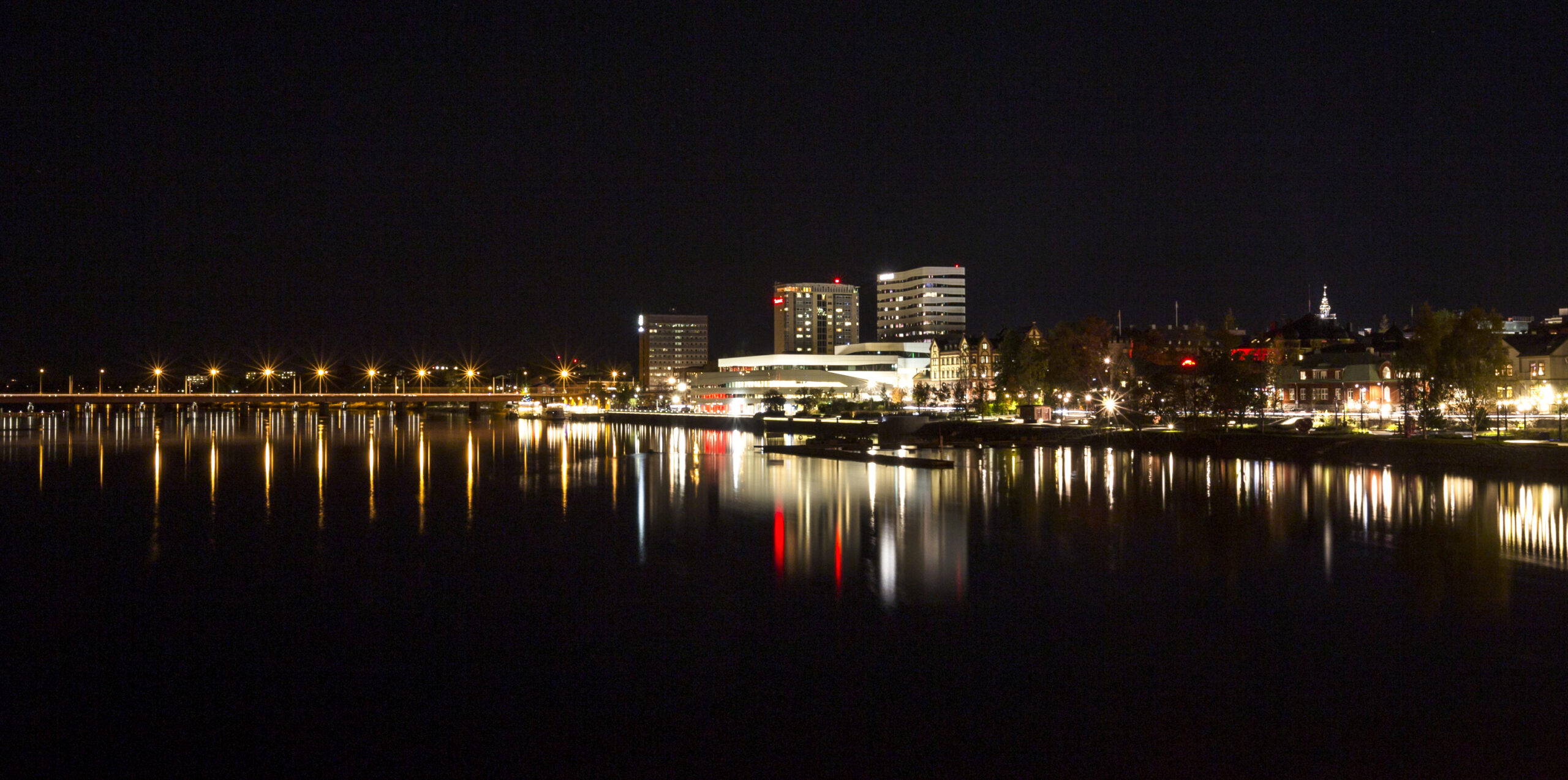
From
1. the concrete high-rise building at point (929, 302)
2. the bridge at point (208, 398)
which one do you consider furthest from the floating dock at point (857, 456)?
the concrete high-rise building at point (929, 302)

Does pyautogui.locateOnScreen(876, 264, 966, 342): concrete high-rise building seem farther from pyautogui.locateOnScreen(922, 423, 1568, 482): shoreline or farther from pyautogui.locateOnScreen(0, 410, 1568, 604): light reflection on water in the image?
pyautogui.locateOnScreen(0, 410, 1568, 604): light reflection on water

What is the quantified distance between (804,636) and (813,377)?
9248 cm

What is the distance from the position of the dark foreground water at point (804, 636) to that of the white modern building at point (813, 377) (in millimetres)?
73780

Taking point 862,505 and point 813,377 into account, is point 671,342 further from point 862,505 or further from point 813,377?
point 862,505

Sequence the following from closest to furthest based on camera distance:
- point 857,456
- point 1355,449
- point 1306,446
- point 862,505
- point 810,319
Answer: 1. point 862,505
2. point 1355,449
3. point 1306,446
4. point 857,456
5. point 810,319

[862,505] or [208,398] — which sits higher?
[208,398]

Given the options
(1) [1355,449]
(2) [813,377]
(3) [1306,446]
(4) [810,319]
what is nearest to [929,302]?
(4) [810,319]

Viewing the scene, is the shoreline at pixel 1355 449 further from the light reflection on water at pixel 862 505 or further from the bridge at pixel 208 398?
the bridge at pixel 208 398

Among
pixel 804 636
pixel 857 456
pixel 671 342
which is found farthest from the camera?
pixel 671 342

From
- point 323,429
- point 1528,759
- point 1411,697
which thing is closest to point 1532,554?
point 1411,697

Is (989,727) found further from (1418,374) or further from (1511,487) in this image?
(1418,374)

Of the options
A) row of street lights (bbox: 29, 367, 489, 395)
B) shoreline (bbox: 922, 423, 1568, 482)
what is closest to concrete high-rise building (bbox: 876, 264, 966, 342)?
row of street lights (bbox: 29, 367, 489, 395)

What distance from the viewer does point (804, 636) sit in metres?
11.0

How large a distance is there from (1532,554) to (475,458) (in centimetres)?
3479
